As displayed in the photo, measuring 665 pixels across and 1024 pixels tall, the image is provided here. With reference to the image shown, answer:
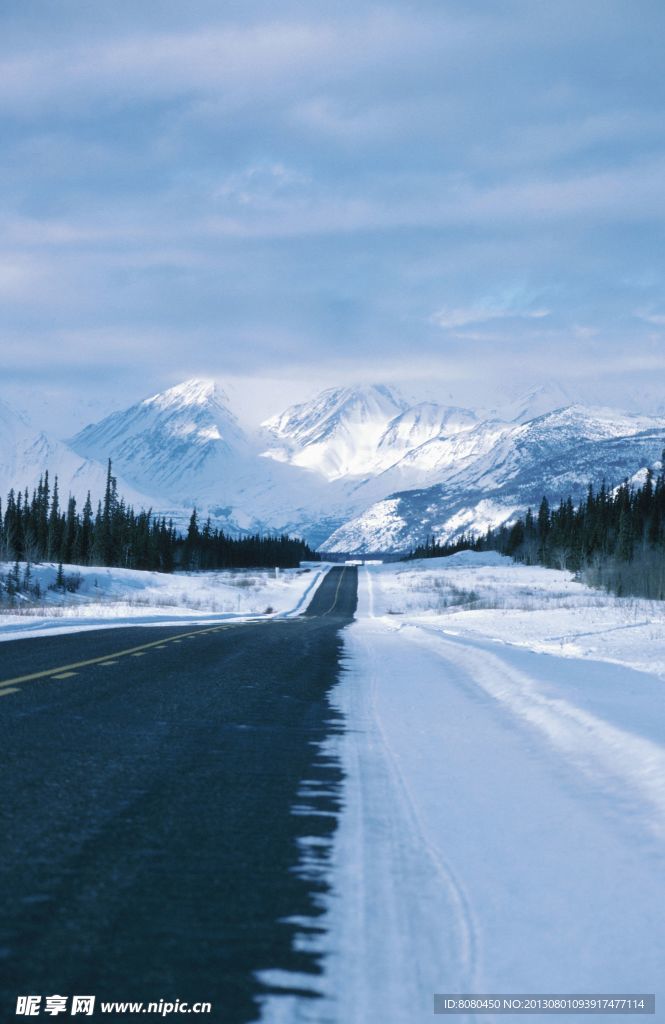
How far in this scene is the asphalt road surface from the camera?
117 inches

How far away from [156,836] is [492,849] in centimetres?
165

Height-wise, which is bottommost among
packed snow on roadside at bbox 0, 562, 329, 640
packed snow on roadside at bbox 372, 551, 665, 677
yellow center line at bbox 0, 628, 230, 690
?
packed snow on roadside at bbox 0, 562, 329, 640

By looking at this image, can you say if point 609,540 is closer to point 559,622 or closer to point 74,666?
point 559,622

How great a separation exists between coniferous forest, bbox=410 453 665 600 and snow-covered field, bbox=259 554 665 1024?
49.8 metres

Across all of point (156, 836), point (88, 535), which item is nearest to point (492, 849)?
point (156, 836)

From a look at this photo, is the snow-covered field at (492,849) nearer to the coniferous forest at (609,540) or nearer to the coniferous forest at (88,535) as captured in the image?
the coniferous forest at (609,540)

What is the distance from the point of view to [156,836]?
14.6ft

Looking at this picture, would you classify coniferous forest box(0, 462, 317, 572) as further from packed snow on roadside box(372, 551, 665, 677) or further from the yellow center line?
the yellow center line

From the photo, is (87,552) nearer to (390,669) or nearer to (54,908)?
(390,669)

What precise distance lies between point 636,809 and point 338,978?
2982mm

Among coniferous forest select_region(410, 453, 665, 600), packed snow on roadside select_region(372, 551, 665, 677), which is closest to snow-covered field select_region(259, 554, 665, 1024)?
packed snow on roadside select_region(372, 551, 665, 677)

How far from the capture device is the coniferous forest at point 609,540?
60250 millimetres

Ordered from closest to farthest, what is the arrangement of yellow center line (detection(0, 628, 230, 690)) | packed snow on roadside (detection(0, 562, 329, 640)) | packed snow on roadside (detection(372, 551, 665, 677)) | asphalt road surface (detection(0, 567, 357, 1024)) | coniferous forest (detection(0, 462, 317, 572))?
asphalt road surface (detection(0, 567, 357, 1024)) < yellow center line (detection(0, 628, 230, 690)) < packed snow on roadside (detection(372, 551, 665, 677)) < packed snow on roadside (detection(0, 562, 329, 640)) < coniferous forest (detection(0, 462, 317, 572))

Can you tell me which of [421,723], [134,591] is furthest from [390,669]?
[134,591]
